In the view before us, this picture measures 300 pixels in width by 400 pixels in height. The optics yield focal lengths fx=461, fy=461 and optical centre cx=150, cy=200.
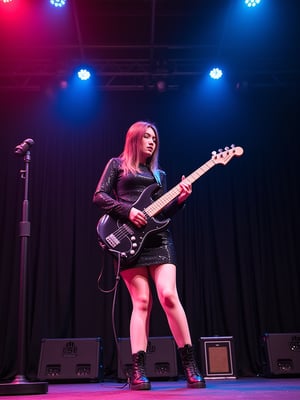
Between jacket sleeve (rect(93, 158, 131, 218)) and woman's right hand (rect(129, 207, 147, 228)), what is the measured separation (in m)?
0.04

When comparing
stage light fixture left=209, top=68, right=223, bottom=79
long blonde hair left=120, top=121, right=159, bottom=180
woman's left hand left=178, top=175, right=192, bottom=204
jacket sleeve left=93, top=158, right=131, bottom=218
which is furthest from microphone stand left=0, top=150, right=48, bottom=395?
stage light fixture left=209, top=68, right=223, bottom=79

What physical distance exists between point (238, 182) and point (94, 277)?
6.99 feet

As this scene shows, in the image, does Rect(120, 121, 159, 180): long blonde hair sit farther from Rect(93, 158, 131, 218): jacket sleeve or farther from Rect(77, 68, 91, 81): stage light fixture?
Rect(77, 68, 91, 81): stage light fixture

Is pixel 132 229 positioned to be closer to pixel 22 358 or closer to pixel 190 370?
pixel 190 370

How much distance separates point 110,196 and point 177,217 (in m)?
2.56

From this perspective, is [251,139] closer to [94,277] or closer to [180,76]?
[180,76]

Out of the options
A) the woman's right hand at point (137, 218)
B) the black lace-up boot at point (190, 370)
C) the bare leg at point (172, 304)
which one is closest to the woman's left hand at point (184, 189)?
the woman's right hand at point (137, 218)

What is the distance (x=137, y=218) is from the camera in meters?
2.88

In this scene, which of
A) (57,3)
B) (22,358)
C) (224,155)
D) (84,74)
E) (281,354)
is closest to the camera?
(22,358)

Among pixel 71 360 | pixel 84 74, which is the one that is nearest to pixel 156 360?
pixel 71 360

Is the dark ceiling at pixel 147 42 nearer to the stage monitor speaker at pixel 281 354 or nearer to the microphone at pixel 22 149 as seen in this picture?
the microphone at pixel 22 149

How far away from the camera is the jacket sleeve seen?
2.95 m

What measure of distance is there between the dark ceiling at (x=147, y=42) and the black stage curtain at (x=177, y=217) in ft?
0.97

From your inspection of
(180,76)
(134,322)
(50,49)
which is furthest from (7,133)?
(134,322)
